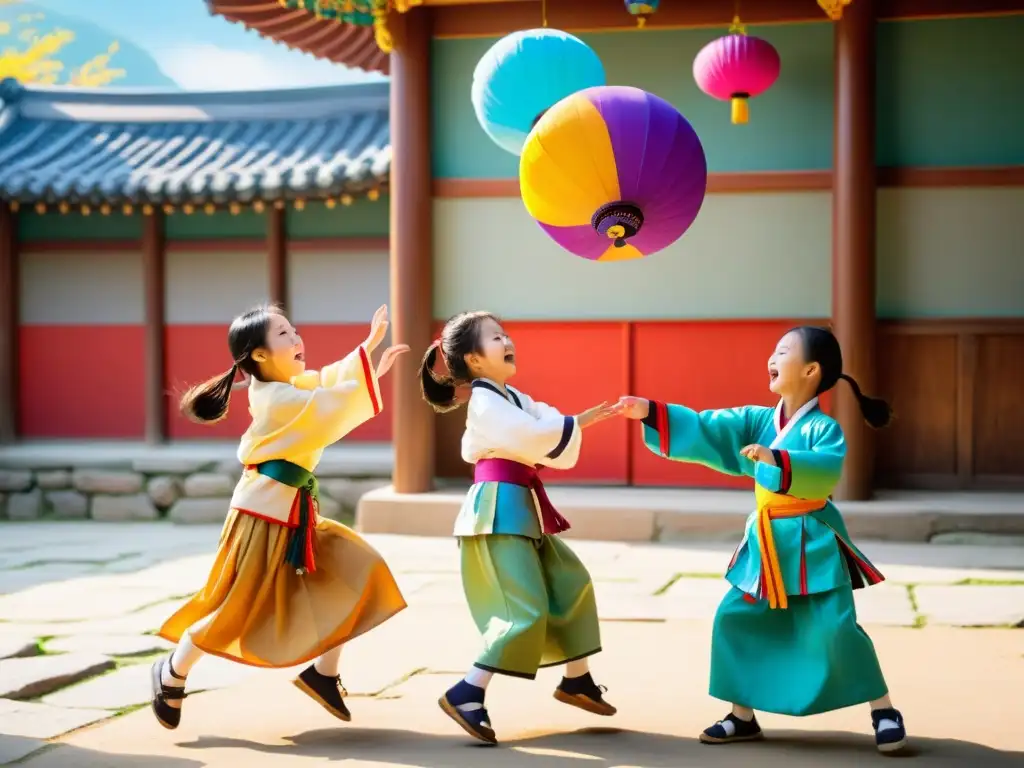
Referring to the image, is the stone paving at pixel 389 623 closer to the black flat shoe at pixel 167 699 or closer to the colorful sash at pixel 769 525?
the black flat shoe at pixel 167 699

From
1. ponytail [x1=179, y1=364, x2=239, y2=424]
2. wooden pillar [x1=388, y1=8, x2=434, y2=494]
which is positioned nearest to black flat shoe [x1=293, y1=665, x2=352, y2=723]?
ponytail [x1=179, y1=364, x2=239, y2=424]

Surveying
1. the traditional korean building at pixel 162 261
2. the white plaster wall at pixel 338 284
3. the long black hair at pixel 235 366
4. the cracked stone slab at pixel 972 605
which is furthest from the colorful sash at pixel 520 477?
the white plaster wall at pixel 338 284

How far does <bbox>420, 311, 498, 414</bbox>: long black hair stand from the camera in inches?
172

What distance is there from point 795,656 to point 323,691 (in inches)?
A: 62.3

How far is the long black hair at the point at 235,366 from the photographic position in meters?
4.38

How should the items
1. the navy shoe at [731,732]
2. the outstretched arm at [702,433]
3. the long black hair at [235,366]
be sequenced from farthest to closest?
the long black hair at [235,366], the outstretched arm at [702,433], the navy shoe at [731,732]

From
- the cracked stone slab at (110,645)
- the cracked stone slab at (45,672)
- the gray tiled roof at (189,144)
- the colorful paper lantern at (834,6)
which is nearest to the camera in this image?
the cracked stone slab at (45,672)

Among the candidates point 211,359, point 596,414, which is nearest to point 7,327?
point 211,359

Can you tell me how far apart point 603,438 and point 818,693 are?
5.71 meters

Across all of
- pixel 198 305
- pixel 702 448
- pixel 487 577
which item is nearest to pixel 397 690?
pixel 487 577

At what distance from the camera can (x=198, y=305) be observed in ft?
38.9

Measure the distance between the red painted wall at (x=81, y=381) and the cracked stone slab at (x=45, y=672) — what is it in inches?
266

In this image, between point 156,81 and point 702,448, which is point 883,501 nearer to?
point 702,448

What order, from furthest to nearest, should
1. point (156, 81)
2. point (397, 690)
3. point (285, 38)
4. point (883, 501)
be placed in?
point (156, 81) → point (285, 38) → point (883, 501) → point (397, 690)
